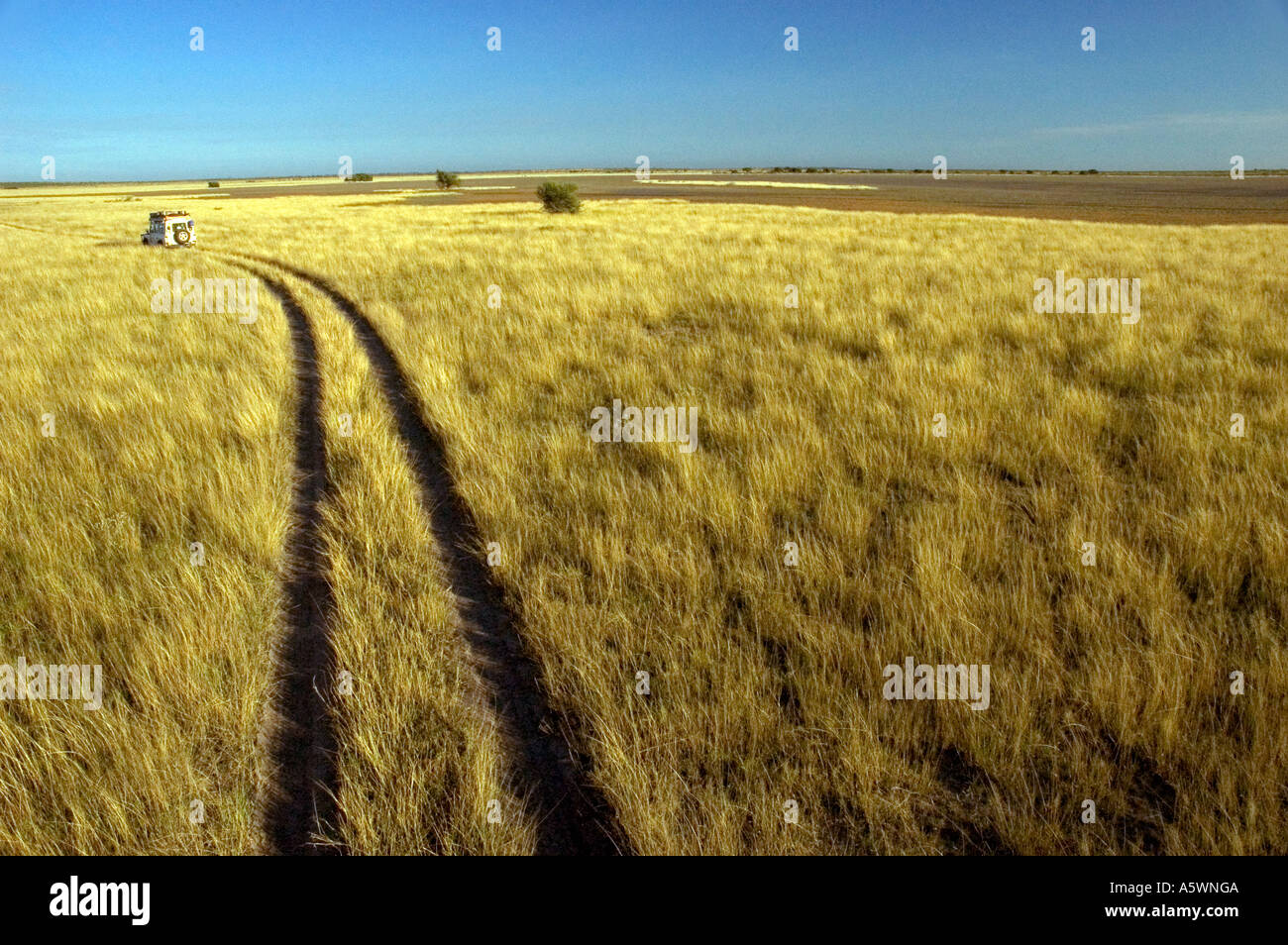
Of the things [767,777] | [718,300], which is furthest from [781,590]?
[718,300]

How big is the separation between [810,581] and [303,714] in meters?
2.71

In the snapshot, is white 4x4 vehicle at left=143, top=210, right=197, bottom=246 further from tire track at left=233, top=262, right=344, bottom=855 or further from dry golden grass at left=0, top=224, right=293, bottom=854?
tire track at left=233, top=262, right=344, bottom=855

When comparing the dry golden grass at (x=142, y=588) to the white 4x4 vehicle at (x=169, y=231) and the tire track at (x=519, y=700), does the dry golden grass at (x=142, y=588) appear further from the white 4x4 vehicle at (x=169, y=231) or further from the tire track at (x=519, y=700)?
the white 4x4 vehicle at (x=169, y=231)

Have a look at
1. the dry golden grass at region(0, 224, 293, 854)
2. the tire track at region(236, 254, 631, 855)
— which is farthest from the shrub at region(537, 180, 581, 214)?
the tire track at region(236, 254, 631, 855)

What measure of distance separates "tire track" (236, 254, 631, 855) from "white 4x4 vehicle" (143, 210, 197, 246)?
2867cm

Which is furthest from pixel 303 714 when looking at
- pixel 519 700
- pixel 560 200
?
pixel 560 200

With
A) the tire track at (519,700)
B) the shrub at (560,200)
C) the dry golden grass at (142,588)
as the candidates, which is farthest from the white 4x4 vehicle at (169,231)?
the tire track at (519,700)

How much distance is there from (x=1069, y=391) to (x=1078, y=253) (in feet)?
50.7

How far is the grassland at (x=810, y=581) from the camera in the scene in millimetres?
2654

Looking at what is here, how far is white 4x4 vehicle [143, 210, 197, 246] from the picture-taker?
27.7 meters

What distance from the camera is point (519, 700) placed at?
3311 mm

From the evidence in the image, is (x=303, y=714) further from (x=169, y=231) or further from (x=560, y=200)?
(x=560, y=200)
